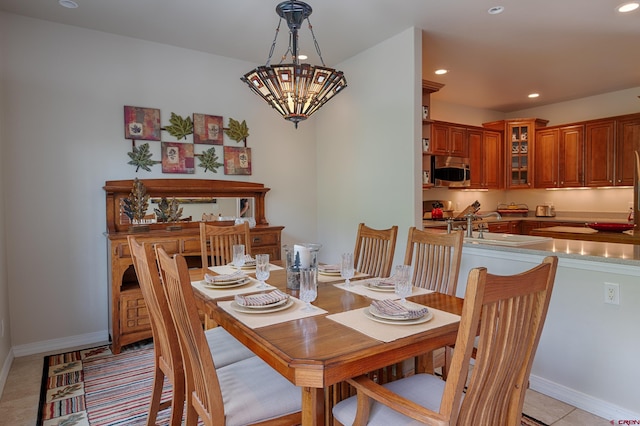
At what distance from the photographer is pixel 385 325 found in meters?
1.51

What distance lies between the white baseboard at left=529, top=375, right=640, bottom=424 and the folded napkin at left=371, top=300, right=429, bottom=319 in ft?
5.16

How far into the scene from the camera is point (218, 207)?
13.2ft

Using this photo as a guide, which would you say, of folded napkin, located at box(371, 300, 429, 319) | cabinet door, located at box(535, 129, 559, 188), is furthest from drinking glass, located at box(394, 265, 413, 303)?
cabinet door, located at box(535, 129, 559, 188)

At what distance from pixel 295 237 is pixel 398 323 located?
316 cm

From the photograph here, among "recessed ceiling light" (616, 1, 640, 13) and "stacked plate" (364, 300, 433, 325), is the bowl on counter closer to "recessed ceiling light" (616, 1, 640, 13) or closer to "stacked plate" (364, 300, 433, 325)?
"recessed ceiling light" (616, 1, 640, 13)

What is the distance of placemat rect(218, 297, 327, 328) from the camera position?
1.56 metres

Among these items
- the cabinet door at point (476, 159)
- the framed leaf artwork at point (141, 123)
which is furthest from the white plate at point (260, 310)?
the cabinet door at point (476, 159)

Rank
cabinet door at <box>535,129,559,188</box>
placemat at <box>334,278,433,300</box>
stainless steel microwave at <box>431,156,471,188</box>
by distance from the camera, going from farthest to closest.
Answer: cabinet door at <box>535,129,559,188</box>, stainless steel microwave at <box>431,156,471,188</box>, placemat at <box>334,278,433,300</box>

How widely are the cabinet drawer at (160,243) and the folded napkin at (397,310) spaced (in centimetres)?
219

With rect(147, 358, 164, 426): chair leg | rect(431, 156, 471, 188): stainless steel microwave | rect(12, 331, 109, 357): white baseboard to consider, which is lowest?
rect(12, 331, 109, 357): white baseboard

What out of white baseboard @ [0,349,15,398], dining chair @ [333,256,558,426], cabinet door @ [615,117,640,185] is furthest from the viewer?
cabinet door @ [615,117,640,185]

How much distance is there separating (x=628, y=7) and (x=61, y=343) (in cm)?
545

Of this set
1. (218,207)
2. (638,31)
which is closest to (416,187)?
(218,207)

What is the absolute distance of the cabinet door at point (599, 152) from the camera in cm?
541
